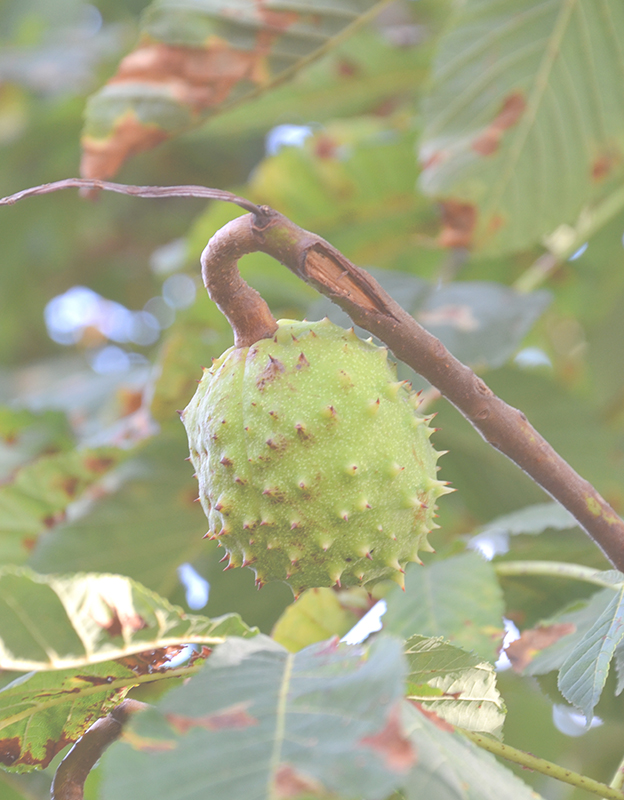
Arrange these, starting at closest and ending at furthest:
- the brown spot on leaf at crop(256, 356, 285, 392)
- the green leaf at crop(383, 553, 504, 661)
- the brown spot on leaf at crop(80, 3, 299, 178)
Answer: the brown spot on leaf at crop(256, 356, 285, 392) → the green leaf at crop(383, 553, 504, 661) → the brown spot on leaf at crop(80, 3, 299, 178)

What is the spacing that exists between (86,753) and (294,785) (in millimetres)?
397

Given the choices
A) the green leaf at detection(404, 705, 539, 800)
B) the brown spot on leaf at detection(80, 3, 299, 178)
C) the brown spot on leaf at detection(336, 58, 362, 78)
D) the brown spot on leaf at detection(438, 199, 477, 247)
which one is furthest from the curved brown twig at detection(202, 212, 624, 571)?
the brown spot on leaf at detection(336, 58, 362, 78)

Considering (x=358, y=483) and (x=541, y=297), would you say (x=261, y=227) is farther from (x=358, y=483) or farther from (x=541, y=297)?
(x=541, y=297)

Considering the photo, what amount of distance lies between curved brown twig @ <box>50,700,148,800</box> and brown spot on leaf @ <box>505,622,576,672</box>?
22.0 inches

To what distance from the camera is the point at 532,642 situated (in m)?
1.18

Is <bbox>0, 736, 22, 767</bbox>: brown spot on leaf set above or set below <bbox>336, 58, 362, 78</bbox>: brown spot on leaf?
below

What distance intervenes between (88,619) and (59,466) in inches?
33.2

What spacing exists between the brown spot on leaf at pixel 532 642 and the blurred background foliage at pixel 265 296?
11 cm

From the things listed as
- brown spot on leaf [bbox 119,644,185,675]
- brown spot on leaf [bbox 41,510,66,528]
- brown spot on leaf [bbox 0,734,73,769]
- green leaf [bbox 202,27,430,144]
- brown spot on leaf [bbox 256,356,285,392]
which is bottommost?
brown spot on leaf [bbox 0,734,73,769]

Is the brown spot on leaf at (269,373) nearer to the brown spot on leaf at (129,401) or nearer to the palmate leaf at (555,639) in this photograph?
the palmate leaf at (555,639)

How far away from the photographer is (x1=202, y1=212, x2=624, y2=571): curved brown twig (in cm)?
82

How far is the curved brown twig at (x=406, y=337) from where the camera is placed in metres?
0.82

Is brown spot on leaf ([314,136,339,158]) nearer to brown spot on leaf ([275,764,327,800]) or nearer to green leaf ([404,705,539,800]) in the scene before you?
green leaf ([404,705,539,800])

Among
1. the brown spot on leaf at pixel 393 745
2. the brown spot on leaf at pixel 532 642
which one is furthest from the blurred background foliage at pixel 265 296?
the brown spot on leaf at pixel 393 745
